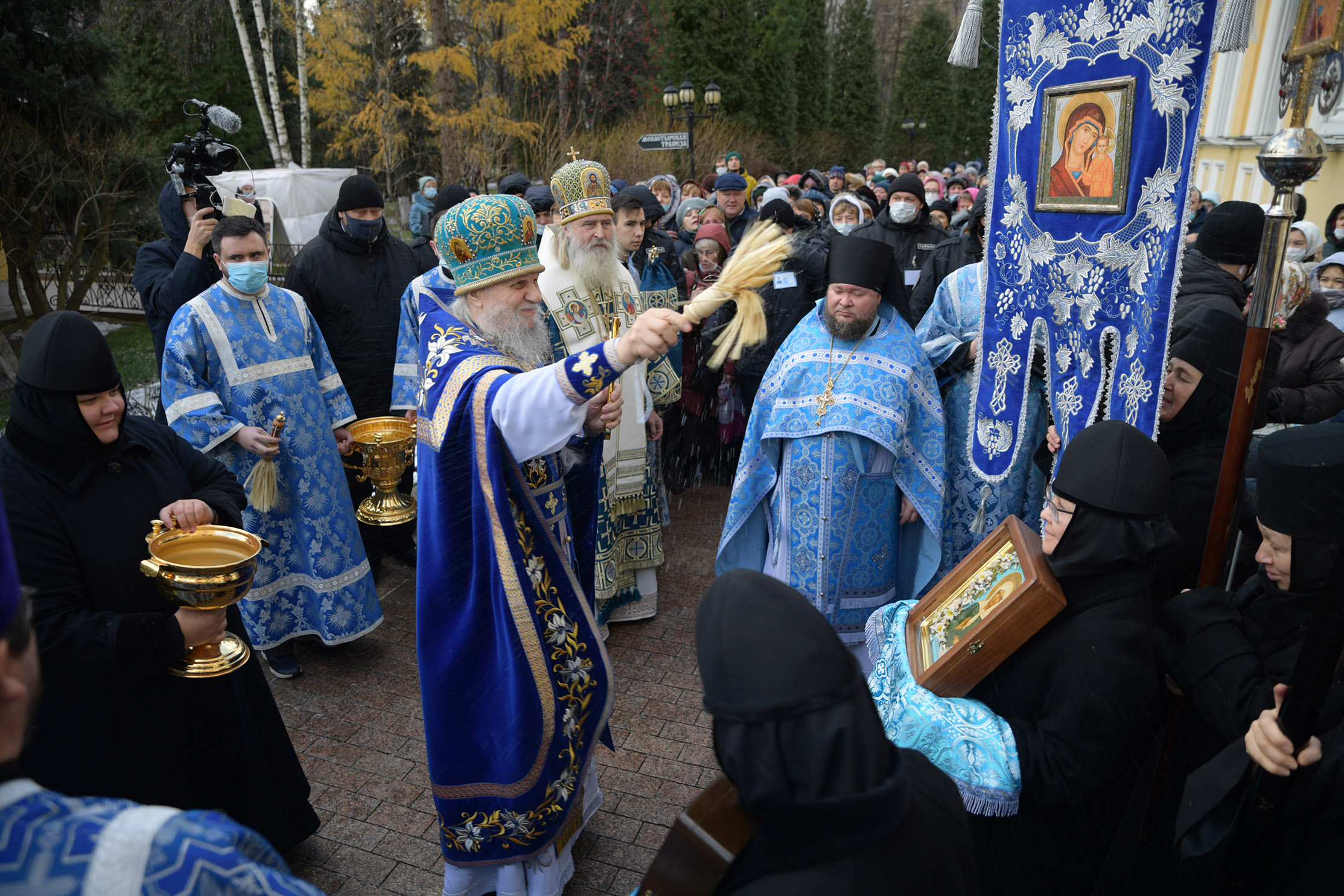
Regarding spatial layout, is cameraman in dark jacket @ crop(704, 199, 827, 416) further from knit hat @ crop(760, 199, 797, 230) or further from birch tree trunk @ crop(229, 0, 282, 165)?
birch tree trunk @ crop(229, 0, 282, 165)

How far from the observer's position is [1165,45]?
2518mm

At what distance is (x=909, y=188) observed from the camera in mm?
7391

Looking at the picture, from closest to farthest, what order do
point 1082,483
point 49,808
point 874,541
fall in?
point 49,808, point 1082,483, point 874,541

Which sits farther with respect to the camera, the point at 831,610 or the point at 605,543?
the point at 605,543

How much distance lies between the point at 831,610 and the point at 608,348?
2.17 metres

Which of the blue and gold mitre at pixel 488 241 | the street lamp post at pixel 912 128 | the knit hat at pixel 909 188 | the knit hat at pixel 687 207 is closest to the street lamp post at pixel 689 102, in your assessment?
the knit hat at pixel 687 207

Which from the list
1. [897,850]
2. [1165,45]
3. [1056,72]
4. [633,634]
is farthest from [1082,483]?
[633,634]

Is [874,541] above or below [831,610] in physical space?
above

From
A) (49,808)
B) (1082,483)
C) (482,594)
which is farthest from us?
(482,594)

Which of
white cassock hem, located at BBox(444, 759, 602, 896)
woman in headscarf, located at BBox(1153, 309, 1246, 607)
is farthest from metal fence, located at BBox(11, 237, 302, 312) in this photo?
woman in headscarf, located at BBox(1153, 309, 1246, 607)

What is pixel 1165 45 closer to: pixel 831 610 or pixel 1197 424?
pixel 1197 424

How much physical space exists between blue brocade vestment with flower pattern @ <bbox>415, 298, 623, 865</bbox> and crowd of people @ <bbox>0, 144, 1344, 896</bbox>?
13 mm

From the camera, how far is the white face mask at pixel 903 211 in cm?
736

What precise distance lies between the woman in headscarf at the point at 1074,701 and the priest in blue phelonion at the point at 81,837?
5.18 feet
